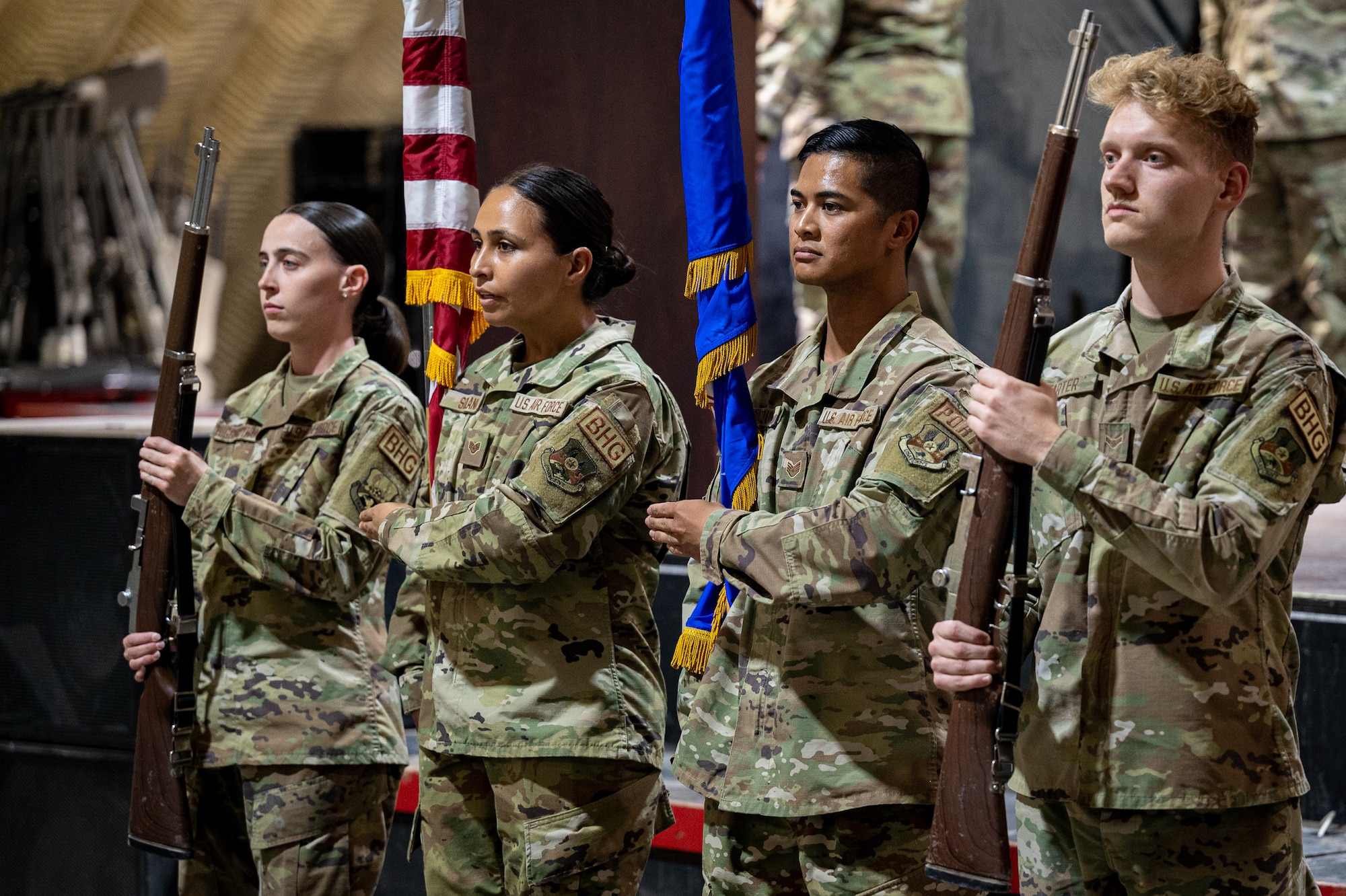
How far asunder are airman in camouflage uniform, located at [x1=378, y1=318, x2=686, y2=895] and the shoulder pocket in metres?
0.46

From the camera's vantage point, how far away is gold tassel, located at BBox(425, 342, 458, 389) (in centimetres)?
264

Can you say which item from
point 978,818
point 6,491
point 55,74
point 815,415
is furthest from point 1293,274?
point 55,74

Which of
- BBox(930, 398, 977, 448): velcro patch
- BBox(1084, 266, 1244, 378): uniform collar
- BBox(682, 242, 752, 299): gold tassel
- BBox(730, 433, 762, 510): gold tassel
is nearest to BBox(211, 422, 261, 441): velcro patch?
BBox(682, 242, 752, 299): gold tassel

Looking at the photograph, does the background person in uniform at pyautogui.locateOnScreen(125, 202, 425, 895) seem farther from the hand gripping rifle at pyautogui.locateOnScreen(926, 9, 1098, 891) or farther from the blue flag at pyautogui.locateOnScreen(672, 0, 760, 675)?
the hand gripping rifle at pyautogui.locateOnScreen(926, 9, 1098, 891)

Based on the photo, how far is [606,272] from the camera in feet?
7.55

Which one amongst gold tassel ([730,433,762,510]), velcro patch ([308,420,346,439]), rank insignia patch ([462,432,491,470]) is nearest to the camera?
gold tassel ([730,433,762,510])

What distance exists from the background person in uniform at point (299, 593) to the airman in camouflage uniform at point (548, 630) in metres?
0.27

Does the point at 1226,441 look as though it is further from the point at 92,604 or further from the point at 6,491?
the point at 6,491

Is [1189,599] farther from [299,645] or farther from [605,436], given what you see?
[299,645]

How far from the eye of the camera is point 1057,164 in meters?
1.65

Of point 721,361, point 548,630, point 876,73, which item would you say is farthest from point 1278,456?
point 876,73

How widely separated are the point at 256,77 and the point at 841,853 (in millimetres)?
4819

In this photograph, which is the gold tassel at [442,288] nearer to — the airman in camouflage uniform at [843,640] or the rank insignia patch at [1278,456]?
the airman in camouflage uniform at [843,640]

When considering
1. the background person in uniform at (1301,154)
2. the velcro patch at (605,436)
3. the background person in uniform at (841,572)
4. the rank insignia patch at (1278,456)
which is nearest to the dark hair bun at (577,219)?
the velcro patch at (605,436)
